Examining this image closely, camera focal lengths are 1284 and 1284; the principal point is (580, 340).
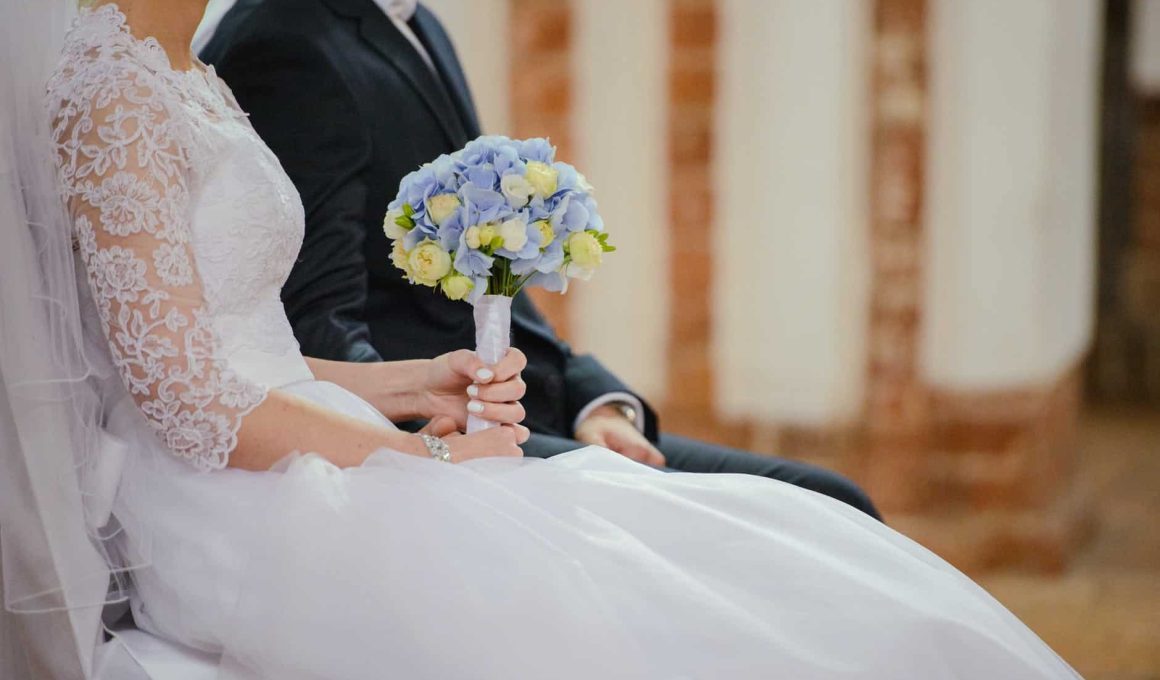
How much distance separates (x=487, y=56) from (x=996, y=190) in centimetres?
174

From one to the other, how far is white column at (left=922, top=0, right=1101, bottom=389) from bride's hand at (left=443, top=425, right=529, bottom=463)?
279 cm

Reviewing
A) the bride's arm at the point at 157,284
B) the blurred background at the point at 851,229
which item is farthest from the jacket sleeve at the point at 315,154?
the blurred background at the point at 851,229

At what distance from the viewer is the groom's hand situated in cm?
239

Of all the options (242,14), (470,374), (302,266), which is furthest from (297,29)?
(470,374)

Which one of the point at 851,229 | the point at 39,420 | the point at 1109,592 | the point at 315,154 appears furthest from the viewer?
the point at 851,229

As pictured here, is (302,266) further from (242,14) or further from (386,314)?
(242,14)

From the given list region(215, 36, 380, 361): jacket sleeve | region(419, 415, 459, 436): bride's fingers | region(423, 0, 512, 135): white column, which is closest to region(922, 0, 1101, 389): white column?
region(423, 0, 512, 135): white column

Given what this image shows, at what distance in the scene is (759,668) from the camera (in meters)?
1.48

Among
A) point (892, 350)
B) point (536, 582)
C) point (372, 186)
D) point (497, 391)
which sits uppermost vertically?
point (372, 186)

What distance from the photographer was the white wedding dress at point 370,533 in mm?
1488

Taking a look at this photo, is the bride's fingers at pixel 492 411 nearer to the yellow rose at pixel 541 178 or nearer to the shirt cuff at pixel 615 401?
the yellow rose at pixel 541 178

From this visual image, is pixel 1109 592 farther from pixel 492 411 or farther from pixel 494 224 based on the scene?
pixel 494 224

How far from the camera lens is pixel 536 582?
1.50 metres

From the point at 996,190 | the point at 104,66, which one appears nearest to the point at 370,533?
the point at 104,66
